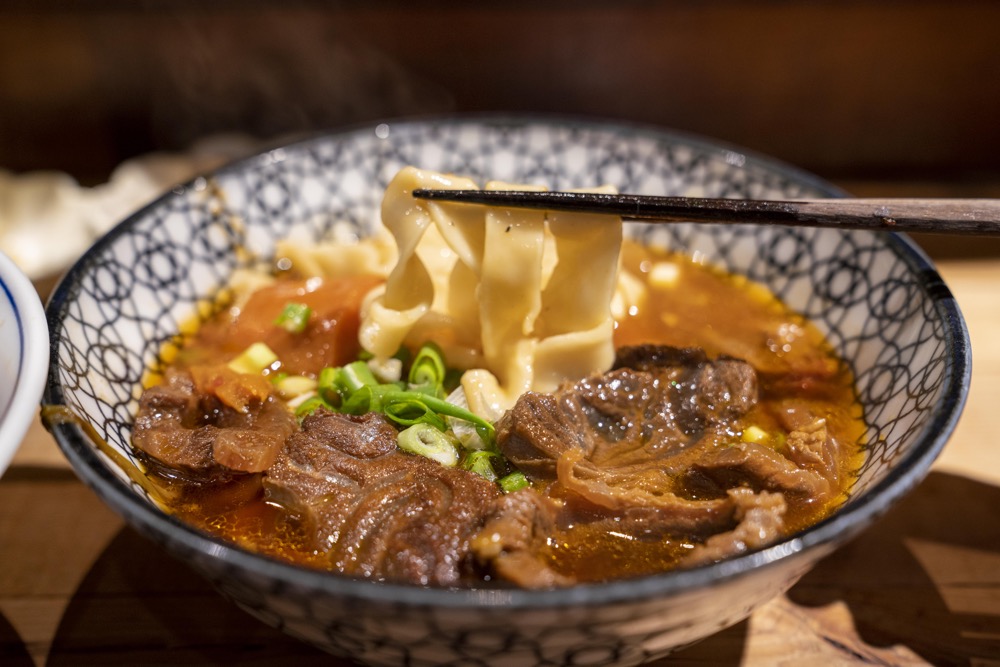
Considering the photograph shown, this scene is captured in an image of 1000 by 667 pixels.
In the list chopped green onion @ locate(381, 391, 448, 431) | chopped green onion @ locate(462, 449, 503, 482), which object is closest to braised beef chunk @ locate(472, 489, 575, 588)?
chopped green onion @ locate(462, 449, 503, 482)

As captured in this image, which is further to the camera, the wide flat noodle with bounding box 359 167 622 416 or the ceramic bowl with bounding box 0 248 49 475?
the wide flat noodle with bounding box 359 167 622 416

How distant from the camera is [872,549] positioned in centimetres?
231

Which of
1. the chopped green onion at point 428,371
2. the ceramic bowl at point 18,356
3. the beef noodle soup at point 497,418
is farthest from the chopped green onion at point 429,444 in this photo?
the ceramic bowl at point 18,356

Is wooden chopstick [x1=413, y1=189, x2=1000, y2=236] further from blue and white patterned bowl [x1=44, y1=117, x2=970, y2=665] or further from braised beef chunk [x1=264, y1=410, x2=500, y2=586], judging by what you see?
braised beef chunk [x1=264, y1=410, x2=500, y2=586]

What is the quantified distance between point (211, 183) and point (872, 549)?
9.00 feet

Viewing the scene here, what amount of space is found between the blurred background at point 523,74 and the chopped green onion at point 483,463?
2.92 metres

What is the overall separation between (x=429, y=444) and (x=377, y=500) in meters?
0.32

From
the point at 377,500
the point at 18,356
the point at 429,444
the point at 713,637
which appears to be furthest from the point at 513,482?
the point at 18,356

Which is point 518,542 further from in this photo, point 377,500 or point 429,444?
point 429,444

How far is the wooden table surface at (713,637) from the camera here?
2.02m

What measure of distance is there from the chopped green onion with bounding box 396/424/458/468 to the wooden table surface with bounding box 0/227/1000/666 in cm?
60

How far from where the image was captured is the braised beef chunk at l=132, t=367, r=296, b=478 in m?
2.10

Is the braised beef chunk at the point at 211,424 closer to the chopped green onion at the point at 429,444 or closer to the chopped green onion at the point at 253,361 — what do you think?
the chopped green onion at the point at 253,361

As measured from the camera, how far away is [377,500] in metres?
1.90
